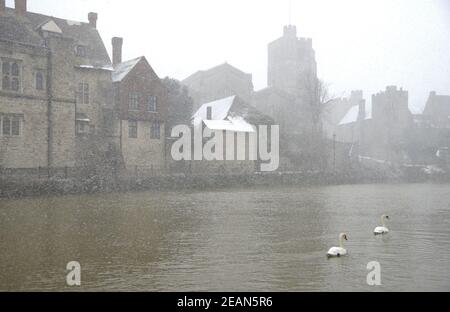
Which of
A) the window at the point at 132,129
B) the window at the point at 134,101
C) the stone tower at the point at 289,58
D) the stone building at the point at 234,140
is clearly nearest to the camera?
the window at the point at 132,129

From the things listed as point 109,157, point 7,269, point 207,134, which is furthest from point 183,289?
point 207,134

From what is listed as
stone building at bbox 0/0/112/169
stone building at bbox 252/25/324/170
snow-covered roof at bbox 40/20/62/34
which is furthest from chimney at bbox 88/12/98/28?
stone building at bbox 252/25/324/170

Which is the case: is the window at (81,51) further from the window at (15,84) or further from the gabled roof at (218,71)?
the gabled roof at (218,71)

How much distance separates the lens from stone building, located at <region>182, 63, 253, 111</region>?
8825cm

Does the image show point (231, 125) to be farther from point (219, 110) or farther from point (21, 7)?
point (21, 7)

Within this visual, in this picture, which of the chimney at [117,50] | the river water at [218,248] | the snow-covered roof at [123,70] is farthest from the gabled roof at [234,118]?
the river water at [218,248]

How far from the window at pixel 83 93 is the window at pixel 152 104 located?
5751mm

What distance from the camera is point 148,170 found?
145ft

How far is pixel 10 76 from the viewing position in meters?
35.9

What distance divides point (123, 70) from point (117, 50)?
20.1 ft

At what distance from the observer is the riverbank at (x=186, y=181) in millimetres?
30750

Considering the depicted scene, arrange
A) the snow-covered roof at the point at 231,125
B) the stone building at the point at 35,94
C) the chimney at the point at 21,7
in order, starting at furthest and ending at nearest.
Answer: the snow-covered roof at the point at 231,125 < the chimney at the point at 21,7 < the stone building at the point at 35,94

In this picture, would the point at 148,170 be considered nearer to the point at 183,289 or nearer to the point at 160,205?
the point at 160,205

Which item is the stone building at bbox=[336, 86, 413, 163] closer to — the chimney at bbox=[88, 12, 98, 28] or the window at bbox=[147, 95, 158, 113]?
the window at bbox=[147, 95, 158, 113]
